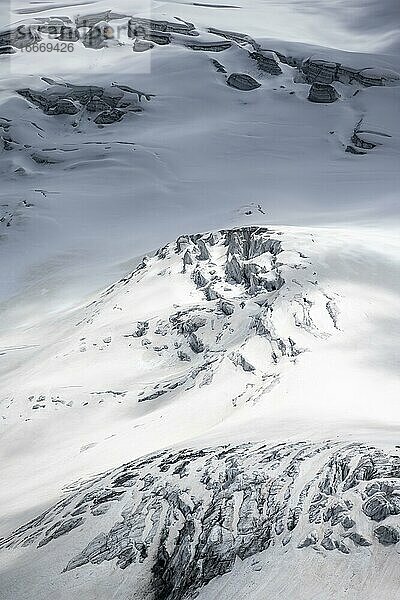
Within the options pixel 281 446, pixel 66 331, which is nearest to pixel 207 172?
pixel 66 331

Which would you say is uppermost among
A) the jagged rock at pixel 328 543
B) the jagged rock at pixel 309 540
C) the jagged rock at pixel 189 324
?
the jagged rock at pixel 328 543

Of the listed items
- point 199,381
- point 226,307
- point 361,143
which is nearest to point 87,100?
point 361,143

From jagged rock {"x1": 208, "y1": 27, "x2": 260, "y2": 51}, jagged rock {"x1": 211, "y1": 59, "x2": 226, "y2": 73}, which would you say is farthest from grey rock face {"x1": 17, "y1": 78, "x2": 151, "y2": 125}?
jagged rock {"x1": 208, "y1": 27, "x2": 260, "y2": 51}

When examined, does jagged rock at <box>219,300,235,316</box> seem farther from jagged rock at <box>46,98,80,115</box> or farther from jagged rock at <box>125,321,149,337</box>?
jagged rock at <box>46,98,80,115</box>

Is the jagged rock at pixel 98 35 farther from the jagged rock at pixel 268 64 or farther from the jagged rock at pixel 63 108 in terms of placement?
the jagged rock at pixel 268 64

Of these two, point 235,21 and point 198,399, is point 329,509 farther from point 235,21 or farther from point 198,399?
point 235,21

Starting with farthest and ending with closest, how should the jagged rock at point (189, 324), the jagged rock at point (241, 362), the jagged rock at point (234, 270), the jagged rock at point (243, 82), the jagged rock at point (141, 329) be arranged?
1. the jagged rock at point (243, 82)
2. the jagged rock at point (234, 270)
3. the jagged rock at point (141, 329)
4. the jagged rock at point (189, 324)
5. the jagged rock at point (241, 362)

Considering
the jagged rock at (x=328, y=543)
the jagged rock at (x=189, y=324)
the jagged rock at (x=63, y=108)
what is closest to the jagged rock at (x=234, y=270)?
the jagged rock at (x=189, y=324)
